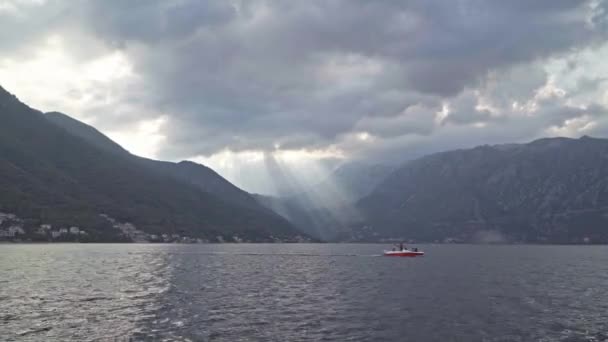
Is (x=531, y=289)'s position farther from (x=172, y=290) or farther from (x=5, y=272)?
(x=5, y=272)

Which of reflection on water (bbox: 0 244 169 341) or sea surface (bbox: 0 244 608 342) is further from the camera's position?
sea surface (bbox: 0 244 608 342)

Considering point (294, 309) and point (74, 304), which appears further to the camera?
point (74, 304)

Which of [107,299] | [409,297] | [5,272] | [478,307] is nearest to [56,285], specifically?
[107,299]

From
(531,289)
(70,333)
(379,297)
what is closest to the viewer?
(70,333)

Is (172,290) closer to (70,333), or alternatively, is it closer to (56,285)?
(56,285)

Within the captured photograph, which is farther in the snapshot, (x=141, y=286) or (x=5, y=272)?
(x=5, y=272)

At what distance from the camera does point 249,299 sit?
81688mm

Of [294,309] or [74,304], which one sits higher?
[294,309]

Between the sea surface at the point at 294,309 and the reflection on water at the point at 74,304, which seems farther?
the sea surface at the point at 294,309

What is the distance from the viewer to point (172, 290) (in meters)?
93.2

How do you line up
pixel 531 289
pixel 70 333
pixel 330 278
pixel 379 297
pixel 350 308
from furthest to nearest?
pixel 330 278 → pixel 531 289 → pixel 379 297 → pixel 350 308 → pixel 70 333

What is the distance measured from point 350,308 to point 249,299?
18.8 metres

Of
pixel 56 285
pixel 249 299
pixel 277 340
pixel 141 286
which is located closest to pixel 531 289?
pixel 249 299

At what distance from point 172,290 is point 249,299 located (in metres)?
20.3
